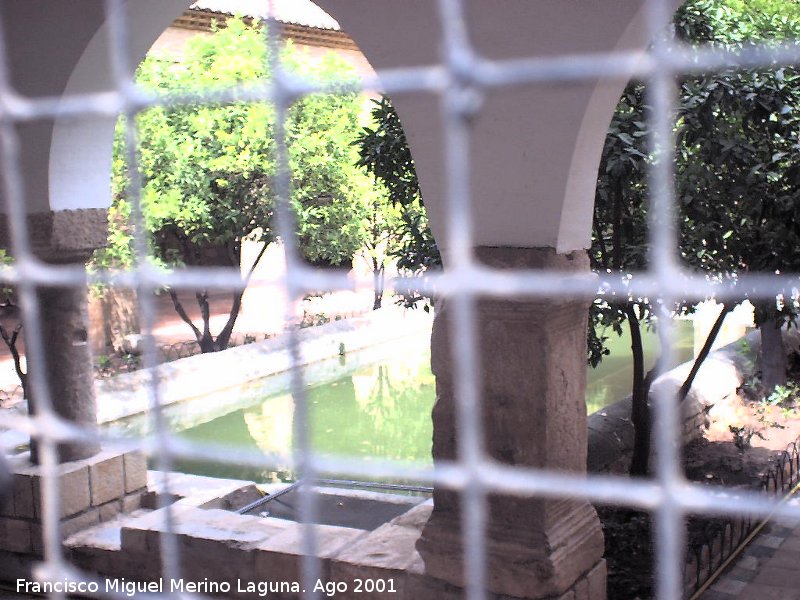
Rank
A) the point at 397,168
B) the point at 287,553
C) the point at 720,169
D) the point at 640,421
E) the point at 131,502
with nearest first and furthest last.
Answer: the point at 287,553, the point at 131,502, the point at 720,169, the point at 397,168, the point at 640,421

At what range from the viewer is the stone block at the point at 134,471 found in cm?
493

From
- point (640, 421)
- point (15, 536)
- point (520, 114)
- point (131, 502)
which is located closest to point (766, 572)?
point (640, 421)

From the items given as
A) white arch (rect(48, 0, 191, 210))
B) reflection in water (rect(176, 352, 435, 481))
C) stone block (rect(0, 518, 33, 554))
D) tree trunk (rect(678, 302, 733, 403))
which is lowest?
reflection in water (rect(176, 352, 435, 481))

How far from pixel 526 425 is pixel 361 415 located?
259 inches

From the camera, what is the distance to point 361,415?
383 inches

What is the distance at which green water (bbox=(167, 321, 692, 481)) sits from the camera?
849 cm

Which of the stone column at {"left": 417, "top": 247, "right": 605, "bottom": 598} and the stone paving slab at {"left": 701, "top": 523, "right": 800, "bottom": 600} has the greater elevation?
the stone column at {"left": 417, "top": 247, "right": 605, "bottom": 598}

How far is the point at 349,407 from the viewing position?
1004 cm

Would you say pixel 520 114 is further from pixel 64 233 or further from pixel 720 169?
pixel 720 169

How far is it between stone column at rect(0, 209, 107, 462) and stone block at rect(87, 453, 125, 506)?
0.30 ft

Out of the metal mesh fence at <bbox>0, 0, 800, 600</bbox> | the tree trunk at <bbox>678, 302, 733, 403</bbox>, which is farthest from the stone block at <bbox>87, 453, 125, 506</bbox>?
the metal mesh fence at <bbox>0, 0, 800, 600</bbox>

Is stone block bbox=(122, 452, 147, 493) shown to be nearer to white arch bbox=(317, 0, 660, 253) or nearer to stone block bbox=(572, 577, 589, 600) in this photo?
white arch bbox=(317, 0, 660, 253)

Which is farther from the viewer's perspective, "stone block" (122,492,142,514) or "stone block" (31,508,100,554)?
"stone block" (122,492,142,514)

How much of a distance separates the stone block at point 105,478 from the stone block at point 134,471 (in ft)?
0.21
